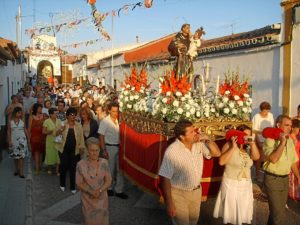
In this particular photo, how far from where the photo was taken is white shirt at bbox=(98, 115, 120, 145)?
24.1ft

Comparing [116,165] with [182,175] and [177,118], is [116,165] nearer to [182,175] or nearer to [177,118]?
[177,118]

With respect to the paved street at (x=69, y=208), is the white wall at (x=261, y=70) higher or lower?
higher

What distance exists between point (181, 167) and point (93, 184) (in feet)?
3.43

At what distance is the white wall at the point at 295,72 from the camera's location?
1031cm

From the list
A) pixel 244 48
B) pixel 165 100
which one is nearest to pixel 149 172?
pixel 165 100

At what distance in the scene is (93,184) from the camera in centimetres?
463

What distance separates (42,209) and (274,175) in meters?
3.87

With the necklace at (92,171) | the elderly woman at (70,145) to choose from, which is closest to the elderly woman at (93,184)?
the necklace at (92,171)

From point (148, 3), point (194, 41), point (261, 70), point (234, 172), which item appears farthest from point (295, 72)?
point (234, 172)

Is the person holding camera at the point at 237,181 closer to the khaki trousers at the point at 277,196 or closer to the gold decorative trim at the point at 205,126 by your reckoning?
the khaki trousers at the point at 277,196

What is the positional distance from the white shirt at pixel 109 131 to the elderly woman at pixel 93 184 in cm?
265

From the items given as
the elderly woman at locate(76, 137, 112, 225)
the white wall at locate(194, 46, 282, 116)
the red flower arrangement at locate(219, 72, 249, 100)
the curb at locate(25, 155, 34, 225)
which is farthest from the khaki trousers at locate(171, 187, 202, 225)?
the white wall at locate(194, 46, 282, 116)

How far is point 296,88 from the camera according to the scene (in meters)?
10.4

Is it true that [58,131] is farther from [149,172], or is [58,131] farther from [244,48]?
[244,48]
